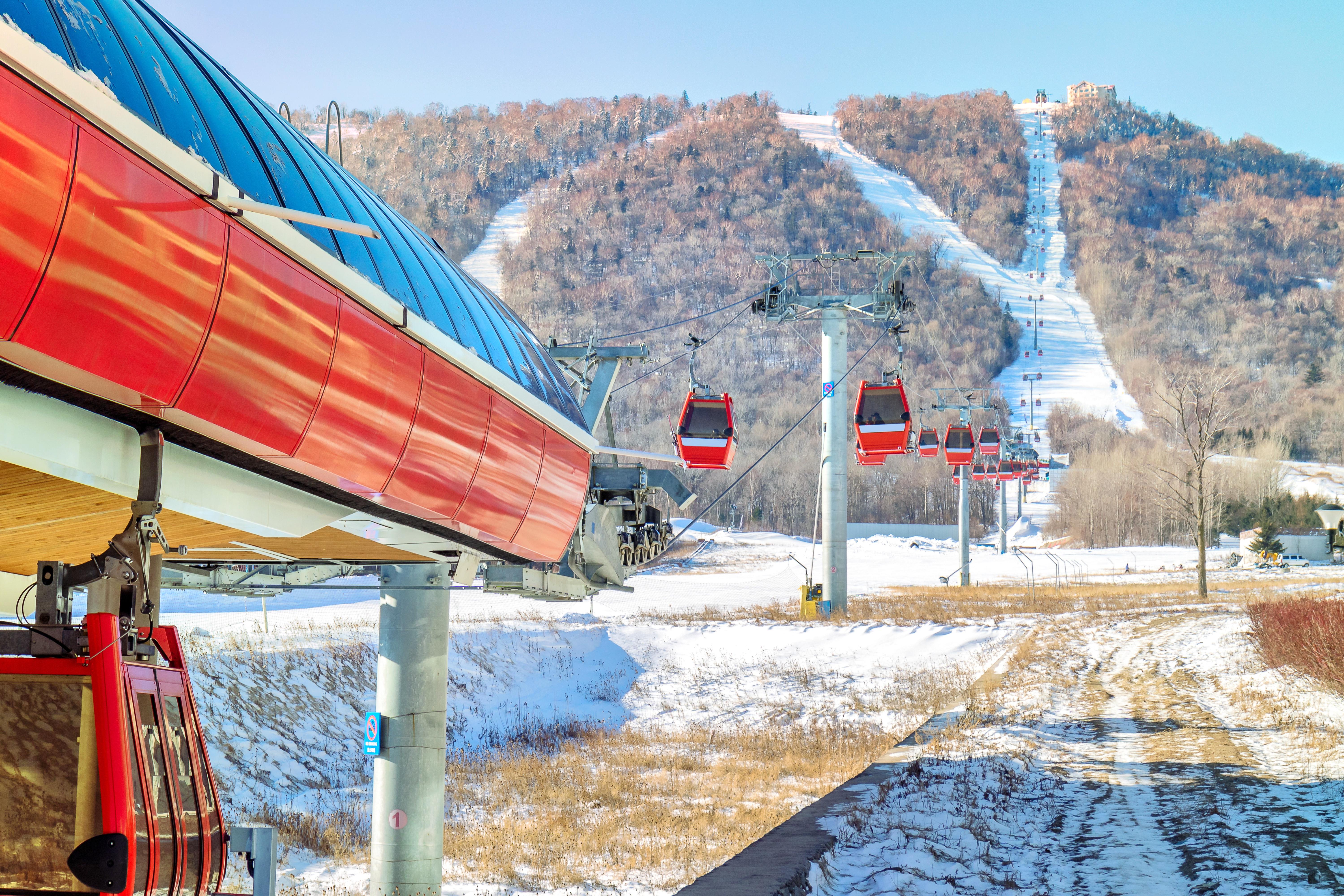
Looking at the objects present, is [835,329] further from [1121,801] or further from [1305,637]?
[1121,801]

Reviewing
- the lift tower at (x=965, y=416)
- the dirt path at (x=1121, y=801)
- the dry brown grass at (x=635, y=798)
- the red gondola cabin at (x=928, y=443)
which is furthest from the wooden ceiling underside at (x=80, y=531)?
the red gondola cabin at (x=928, y=443)

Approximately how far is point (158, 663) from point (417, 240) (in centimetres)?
471

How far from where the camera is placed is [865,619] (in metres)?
31.1

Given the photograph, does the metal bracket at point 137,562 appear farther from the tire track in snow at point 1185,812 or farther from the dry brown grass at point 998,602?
the dry brown grass at point 998,602

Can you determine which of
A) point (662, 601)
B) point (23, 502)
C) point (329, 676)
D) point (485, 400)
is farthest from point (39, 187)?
point (662, 601)

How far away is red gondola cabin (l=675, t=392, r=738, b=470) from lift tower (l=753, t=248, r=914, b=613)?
7162mm

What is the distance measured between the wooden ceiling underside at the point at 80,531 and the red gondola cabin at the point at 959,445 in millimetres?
33676

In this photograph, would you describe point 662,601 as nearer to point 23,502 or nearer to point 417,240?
point 417,240

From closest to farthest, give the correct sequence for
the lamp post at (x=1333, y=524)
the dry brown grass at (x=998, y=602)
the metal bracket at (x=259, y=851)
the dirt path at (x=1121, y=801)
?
the metal bracket at (x=259, y=851)
the dirt path at (x=1121, y=801)
the dry brown grass at (x=998, y=602)
the lamp post at (x=1333, y=524)

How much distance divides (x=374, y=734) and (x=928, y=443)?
36835 millimetres

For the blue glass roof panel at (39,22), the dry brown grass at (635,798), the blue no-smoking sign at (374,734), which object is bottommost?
the dry brown grass at (635,798)

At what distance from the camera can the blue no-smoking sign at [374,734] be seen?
447 inches

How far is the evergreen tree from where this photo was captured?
67250 millimetres

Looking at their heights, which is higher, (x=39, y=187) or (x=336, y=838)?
(x=39, y=187)
